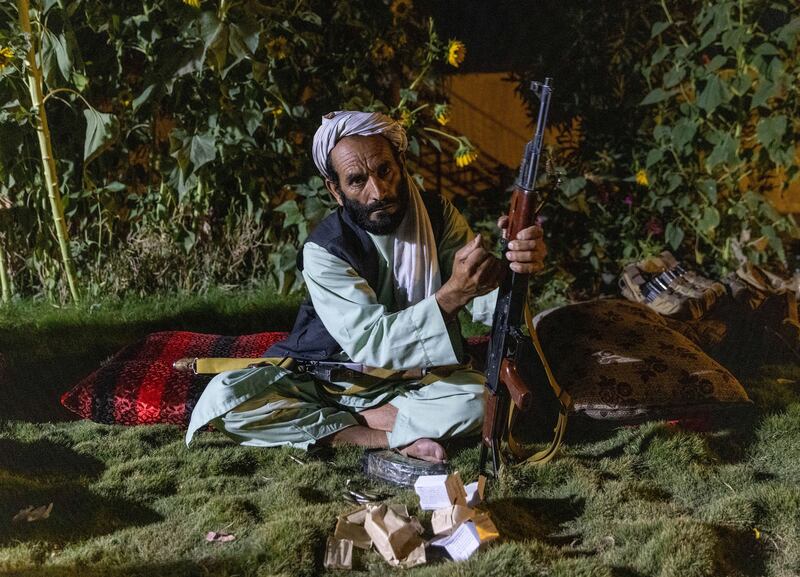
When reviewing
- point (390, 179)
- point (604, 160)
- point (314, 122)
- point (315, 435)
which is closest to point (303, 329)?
point (315, 435)

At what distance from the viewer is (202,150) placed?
142 inches

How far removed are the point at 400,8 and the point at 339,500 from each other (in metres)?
2.62

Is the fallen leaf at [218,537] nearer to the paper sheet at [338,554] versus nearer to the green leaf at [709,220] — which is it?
the paper sheet at [338,554]

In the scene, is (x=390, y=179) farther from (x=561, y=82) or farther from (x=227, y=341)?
(x=561, y=82)

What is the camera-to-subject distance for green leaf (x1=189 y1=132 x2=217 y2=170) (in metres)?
3.60

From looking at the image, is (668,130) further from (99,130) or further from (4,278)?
(4,278)

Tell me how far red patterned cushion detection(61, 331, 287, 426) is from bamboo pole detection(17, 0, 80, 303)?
645 millimetres

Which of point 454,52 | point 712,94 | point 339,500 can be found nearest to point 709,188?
A: point 712,94

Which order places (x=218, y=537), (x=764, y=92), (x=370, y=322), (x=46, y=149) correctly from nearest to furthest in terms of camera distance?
(x=218, y=537) → (x=370, y=322) → (x=46, y=149) → (x=764, y=92)

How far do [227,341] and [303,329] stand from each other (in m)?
0.78

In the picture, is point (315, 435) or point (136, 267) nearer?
point (315, 435)

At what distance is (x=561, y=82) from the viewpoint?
4.68 metres

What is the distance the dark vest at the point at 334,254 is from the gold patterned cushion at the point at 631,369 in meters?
0.75

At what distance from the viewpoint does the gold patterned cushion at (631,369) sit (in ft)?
9.16
